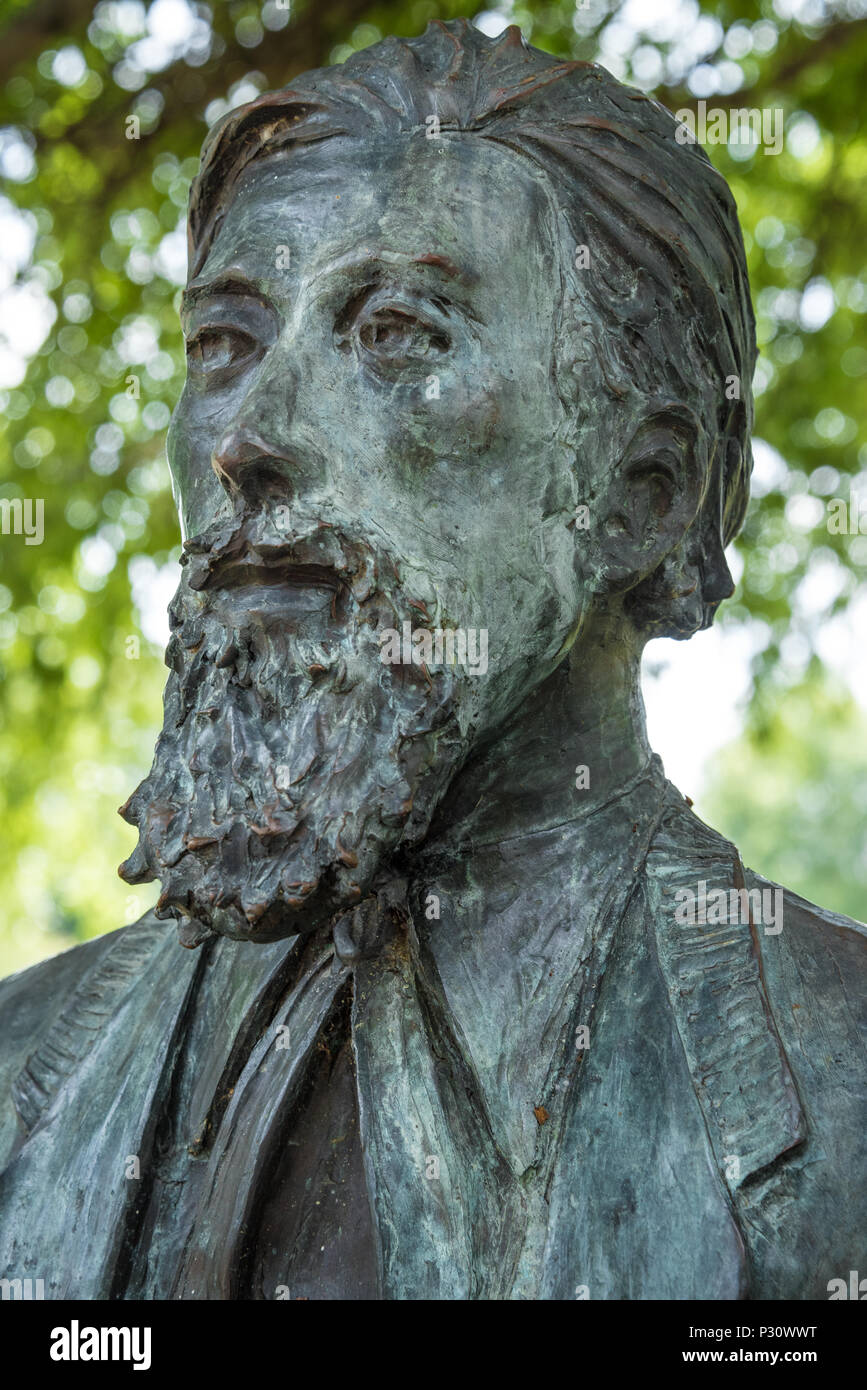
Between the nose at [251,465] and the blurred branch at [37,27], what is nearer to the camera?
the nose at [251,465]

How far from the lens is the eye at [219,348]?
2.69 metres

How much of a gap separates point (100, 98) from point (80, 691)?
2288mm

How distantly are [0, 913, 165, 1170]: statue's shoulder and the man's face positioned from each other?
1.95 ft

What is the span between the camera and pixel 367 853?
7.68ft

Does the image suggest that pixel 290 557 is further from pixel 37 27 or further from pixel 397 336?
pixel 37 27

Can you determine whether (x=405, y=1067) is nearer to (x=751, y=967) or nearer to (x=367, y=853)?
(x=367, y=853)

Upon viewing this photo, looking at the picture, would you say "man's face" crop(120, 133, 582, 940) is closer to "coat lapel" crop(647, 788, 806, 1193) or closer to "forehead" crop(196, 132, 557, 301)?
"forehead" crop(196, 132, 557, 301)

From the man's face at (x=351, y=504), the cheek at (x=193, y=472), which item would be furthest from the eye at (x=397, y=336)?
the cheek at (x=193, y=472)

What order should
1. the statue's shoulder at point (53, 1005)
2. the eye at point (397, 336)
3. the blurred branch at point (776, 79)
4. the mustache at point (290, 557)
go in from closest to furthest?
the mustache at point (290, 557)
the eye at point (397, 336)
the statue's shoulder at point (53, 1005)
the blurred branch at point (776, 79)

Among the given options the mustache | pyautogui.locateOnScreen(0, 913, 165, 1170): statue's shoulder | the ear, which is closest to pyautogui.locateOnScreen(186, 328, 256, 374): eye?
the mustache

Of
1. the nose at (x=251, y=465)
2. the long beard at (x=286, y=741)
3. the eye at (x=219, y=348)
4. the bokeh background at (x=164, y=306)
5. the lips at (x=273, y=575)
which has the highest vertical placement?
the bokeh background at (x=164, y=306)

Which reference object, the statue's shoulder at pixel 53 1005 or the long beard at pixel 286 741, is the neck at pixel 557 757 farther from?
the statue's shoulder at pixel 53 1005
